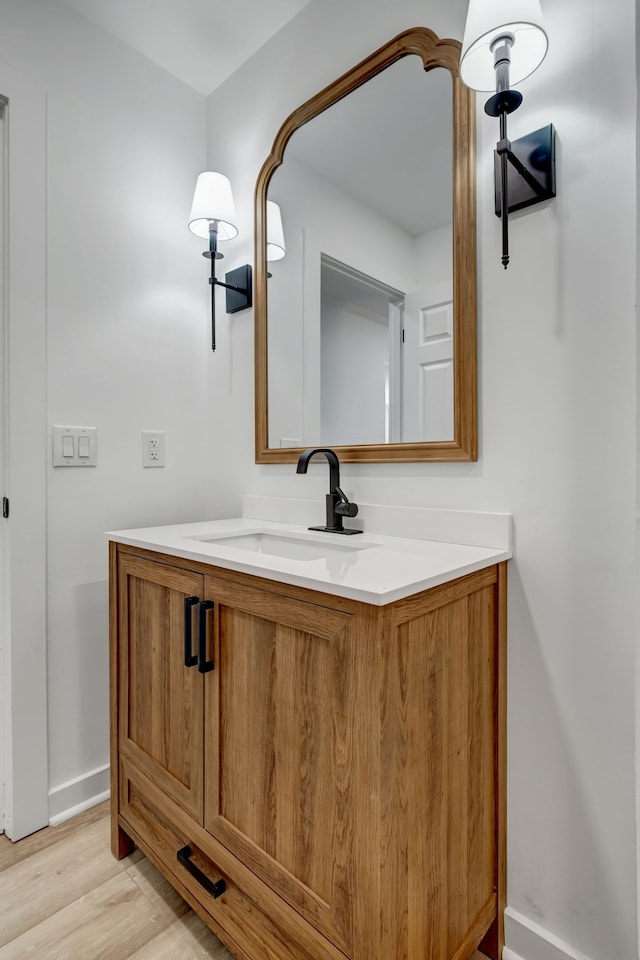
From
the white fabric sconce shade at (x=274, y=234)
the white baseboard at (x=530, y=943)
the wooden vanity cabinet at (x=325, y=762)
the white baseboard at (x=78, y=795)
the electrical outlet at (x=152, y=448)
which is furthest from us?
the electrical outlet at (x=152, y=448)

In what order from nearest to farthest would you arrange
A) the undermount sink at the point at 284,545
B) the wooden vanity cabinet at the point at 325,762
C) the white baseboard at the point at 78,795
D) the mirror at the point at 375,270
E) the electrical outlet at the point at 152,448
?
1. the wooden vanity cabinet at the point at 325,762
2. the mirror at the point at 375,270
3. the undermount sink at the point at 284,545
4. the white baseboard at the point at 78,795
5. the electrical outlet at the point at 152,448

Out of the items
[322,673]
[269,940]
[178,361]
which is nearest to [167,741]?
[269,940]

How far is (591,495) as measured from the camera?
979 mm

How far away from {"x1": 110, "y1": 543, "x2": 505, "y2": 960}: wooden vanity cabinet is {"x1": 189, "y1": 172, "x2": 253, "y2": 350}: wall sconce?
974 millimetres

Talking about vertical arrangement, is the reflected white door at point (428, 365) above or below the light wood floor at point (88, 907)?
above

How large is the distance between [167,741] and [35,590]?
613 millimetres

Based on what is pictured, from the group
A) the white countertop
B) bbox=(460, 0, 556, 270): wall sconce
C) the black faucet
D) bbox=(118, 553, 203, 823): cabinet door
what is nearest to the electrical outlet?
the white countertop

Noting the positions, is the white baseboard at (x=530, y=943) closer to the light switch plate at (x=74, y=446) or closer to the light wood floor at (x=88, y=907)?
the light wood floor at (x=88, y=907)

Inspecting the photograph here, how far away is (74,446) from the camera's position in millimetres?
1527

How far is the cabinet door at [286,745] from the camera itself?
31.5 inches

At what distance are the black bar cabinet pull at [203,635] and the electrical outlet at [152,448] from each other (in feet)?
2.73

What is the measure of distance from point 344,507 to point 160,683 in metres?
0.63

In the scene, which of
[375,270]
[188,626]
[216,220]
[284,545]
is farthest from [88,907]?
[216,220]

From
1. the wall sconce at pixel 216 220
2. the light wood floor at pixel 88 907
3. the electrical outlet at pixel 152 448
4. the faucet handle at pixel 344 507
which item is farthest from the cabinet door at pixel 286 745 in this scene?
the wall sconce at pixel 216 220
